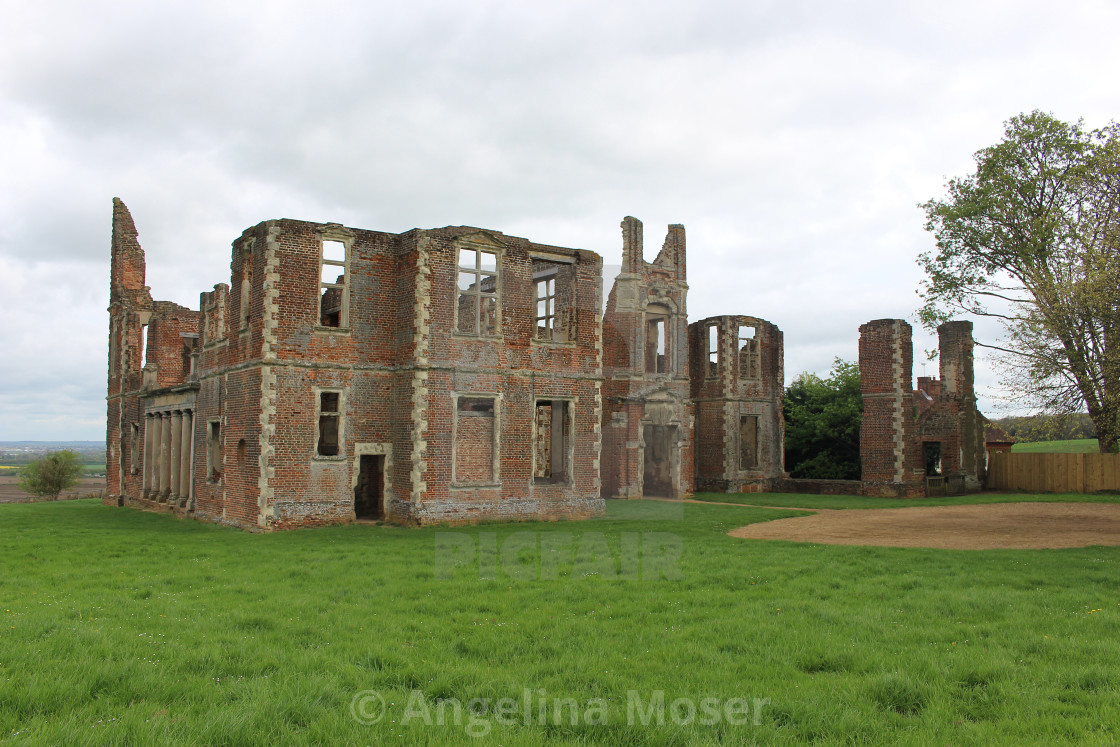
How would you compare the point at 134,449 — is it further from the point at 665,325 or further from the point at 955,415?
the point at 955,415

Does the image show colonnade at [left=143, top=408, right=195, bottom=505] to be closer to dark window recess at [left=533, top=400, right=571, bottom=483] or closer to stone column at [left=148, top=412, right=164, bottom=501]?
stone column at [left=148, top=412, right=164, bottom=501]

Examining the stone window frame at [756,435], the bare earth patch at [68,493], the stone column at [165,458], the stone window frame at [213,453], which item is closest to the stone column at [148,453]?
the stone column at [165,458]

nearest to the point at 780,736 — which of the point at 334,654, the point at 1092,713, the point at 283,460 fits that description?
the point at 1092,713

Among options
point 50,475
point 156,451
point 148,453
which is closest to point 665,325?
point 156,451

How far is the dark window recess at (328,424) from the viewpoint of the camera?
2091 centimetres

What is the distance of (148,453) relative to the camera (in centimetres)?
2833

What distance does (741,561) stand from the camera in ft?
42.5

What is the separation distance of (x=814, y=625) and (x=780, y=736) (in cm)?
330

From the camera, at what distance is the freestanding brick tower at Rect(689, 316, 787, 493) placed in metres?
34.9

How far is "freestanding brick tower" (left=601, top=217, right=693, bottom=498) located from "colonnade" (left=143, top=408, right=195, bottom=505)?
49.1 ft

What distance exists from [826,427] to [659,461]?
31.4ft

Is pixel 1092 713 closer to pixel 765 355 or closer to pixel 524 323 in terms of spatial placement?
pixel 524 323

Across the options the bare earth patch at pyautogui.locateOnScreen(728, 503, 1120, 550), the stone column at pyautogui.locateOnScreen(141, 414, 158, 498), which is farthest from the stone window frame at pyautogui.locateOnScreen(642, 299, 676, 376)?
the stone column at pyautogui.locateOnScreen(141, 414, 158, 498)

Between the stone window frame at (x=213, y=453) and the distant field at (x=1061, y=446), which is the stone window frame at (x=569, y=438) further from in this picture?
the distant field at (x=1061, y=446)
